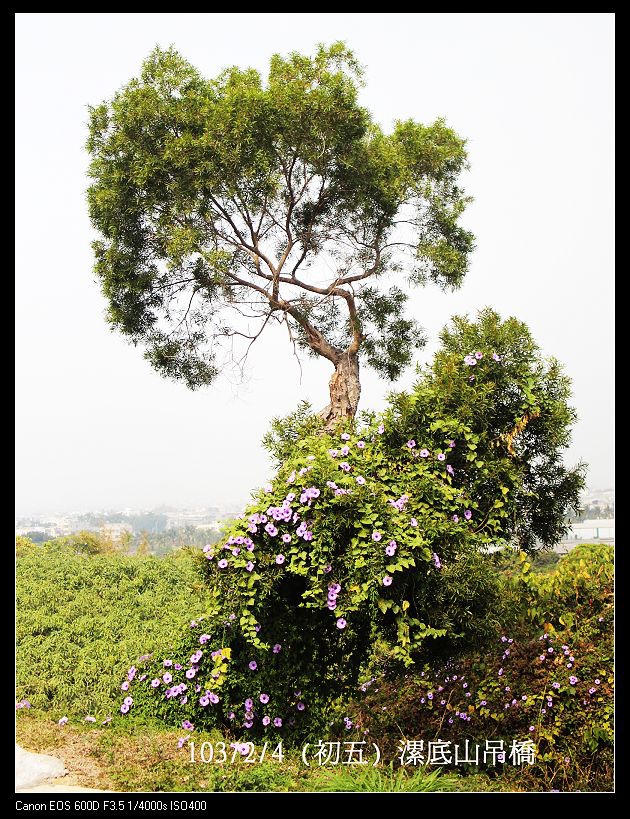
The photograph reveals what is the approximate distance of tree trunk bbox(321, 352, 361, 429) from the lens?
671cm

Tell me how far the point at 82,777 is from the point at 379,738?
1835mm

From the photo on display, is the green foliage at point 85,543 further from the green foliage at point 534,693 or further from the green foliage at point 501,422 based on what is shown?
the green foliage at point 501,422

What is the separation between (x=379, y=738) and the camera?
16.0ft

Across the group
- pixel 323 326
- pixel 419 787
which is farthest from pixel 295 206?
pixel 419 787

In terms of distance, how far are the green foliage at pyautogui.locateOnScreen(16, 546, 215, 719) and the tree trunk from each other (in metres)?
1.98

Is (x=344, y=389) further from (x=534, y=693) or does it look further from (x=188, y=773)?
(x=188, y=773)

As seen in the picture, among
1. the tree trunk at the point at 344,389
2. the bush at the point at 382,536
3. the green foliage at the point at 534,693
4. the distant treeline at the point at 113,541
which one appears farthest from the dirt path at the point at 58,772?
the distant treeline at the point at 113,541

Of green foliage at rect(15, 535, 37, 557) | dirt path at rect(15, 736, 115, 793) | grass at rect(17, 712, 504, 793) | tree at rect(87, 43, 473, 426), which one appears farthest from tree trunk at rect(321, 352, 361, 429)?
green foliage at rect(15, 535, 37, 557)

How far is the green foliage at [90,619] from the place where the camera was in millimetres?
5711

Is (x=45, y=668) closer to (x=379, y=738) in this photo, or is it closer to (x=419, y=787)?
(x=379, y=738)

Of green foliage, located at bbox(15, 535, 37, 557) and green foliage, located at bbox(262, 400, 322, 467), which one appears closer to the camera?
green foliage, located at bbox(262, 400, 322, 467)

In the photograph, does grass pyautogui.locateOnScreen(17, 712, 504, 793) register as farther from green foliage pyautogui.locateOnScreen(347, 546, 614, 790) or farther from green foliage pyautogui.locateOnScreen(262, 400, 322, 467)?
green foliage pyautogui.locateOnScreen(262, 400, 322, 467)
